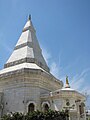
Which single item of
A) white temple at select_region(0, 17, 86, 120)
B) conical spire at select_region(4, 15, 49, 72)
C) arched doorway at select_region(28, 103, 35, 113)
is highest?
conical spire at select_region(4, 15, 49, 72)

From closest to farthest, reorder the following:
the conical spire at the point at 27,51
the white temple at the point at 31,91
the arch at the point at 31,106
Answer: the white temple at the point at 31,91 < the arch at the point at 31,106 < the conical spire at the point at 27,51

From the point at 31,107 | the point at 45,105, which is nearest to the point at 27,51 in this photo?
the point at 31,107

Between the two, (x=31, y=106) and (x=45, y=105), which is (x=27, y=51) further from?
(x=45, y=105)

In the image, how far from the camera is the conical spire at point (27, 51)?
29953 mm

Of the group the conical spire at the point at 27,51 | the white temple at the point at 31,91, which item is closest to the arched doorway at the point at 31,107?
the white temple at the point at 31,91

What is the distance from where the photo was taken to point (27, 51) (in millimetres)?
30672

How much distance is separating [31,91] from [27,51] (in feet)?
25.6

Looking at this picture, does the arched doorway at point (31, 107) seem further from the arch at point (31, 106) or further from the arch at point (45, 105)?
the arch at point (45, 105)

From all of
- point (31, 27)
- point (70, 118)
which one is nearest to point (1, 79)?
point (31, 27)

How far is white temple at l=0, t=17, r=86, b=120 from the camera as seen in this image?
23891 mm

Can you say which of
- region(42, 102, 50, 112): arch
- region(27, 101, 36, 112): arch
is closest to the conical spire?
region(27, 101, 36, 112): arch

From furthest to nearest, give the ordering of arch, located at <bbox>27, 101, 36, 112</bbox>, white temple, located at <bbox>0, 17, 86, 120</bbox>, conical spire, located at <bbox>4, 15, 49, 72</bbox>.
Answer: conical spire, located at <bbox>4, 15, 49, 72</bbox>, arch, located at <bbox>27, 101, 36, 112</bbox>, white temple, located at <bbox>0, 17, 86, 120</bbox>

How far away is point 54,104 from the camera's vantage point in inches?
949

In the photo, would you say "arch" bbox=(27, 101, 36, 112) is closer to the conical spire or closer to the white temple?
the white temple
